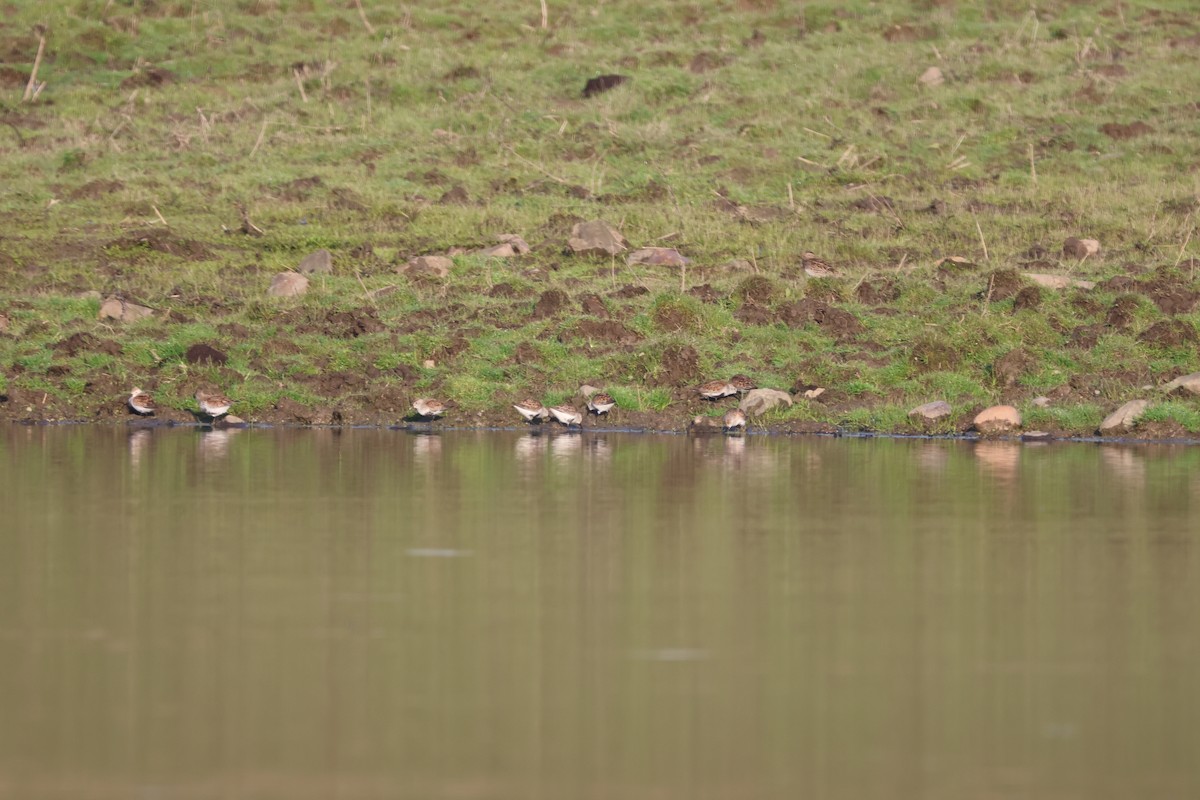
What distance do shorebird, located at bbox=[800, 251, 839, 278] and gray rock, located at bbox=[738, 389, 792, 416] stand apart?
13.0 ft

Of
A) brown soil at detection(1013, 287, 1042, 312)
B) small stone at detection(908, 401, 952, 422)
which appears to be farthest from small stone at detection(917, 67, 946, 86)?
small stone at detection(908, 401, 952, 422)

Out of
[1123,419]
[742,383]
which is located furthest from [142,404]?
[1123,419]

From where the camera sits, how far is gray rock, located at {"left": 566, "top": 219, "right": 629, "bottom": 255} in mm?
22359

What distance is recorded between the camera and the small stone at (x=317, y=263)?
858 inches

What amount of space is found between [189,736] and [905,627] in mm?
3078

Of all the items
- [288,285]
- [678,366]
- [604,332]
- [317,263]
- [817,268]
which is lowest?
[678,366]

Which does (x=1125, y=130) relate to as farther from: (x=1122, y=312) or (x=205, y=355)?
(x=205, y=355)

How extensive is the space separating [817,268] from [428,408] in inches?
244

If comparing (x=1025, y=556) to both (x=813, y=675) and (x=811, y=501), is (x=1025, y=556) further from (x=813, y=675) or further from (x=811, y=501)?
(x=813, y=675)

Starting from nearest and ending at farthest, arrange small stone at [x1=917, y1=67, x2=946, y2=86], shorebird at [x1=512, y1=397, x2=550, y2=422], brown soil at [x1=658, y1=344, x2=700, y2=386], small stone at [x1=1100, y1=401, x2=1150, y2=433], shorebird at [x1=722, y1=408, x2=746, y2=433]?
1. small stone at [x1=1100, y1=401, x2=1150, y2=433]
2. shorebird at [x1=722, y1=408, x2=746, y2=433]
3. shorebird at [x1=512, y1=397, x2=550, y2=422]
4. brown soil at [x1=658, y1=344, x2=700, y2=386]
5. small stone at [x1=917, y1=67, x2=946, y2=86]

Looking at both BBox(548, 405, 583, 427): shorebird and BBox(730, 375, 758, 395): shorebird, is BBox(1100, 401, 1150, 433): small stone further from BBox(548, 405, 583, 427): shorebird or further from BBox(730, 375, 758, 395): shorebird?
BBox(548, 405, 583, 427): shorebird

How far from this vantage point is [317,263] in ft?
72.0

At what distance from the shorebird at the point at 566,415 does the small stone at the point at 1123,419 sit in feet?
15.6

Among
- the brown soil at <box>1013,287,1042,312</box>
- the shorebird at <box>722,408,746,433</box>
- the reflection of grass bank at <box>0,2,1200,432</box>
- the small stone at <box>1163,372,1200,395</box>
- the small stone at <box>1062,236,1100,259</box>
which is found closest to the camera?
the shorebird at <box>722,408,746,433</box>
